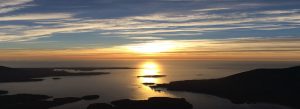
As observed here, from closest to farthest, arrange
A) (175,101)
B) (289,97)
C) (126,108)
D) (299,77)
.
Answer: (126,108) → (175,101) → (289,97) → (299,77)

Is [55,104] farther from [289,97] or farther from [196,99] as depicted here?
[289,97]

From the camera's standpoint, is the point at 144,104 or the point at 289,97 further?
the point at 289,97

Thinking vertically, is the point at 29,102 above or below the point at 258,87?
below

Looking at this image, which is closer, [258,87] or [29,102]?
[29,102]

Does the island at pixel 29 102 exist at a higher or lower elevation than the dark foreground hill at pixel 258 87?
lower

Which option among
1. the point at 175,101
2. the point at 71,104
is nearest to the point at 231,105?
the point at 175,101

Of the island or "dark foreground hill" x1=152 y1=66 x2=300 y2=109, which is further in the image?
"dark foreground hill" x1=152 y1=66 x2=300 y2=109

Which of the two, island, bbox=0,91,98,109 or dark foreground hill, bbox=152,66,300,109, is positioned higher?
dark foreground hill, bbox=152,66,300,109

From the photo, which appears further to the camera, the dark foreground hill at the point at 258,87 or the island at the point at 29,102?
the dark foreground hill at the point at 258,87
